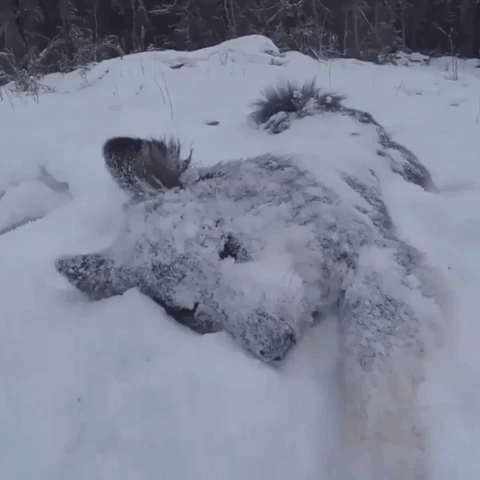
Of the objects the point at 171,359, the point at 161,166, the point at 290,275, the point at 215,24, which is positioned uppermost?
the point at 161,166

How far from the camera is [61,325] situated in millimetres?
2346

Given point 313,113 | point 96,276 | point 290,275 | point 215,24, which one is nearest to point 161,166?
point 96,276

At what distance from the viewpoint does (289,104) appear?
364 centimetres

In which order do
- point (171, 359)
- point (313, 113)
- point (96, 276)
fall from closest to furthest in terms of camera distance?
point (171, 359)
point (96, 276)
point (313, 113)

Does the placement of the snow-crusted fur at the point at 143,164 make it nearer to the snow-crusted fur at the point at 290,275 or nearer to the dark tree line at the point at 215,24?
the snow-crusted fur at the point at 290,275

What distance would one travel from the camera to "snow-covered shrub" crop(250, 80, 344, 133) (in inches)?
140

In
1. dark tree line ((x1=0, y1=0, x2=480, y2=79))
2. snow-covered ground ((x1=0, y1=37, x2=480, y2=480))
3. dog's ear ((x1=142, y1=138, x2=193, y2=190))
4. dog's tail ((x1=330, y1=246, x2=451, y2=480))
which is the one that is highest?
dog's ear ((x1=142, y1=138, x2=193, y2=190))

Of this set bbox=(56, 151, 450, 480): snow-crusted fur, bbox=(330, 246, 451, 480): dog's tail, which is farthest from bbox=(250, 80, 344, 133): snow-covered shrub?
bbox=(330, 246, 451, 480): dog's tail

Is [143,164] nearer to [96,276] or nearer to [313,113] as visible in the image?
[96,276]

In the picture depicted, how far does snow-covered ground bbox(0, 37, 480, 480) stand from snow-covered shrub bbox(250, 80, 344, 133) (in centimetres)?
9

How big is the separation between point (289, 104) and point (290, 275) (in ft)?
5.60

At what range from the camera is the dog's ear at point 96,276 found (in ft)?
8.11

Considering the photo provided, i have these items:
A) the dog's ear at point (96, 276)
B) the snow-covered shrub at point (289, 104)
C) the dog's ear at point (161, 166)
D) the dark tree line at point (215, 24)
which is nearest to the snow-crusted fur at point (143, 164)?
the dog's ear at point (161, 166)

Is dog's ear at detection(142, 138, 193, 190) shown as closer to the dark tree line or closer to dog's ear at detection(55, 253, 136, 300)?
dog's ear at detection(55, 253, 136, 300)
